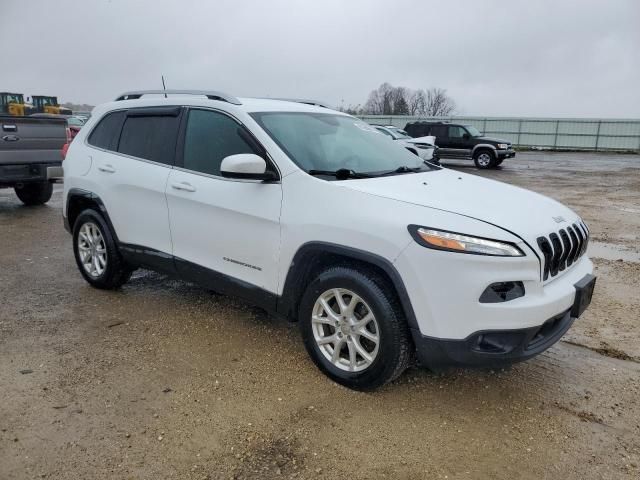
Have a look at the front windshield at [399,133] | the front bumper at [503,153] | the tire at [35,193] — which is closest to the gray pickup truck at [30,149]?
the tire at [35,193]

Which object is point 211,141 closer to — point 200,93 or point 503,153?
point 200,93

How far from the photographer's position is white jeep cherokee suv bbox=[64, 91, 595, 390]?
290cm

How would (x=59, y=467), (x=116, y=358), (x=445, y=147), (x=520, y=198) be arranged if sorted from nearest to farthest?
1. (x=59, y=467)
2. (x=520, y=198)
3. (x=116, y=358)
4. (x=445, y=147)

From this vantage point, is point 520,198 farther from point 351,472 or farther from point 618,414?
point 351,472

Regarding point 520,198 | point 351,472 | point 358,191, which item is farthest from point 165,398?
point 520,198

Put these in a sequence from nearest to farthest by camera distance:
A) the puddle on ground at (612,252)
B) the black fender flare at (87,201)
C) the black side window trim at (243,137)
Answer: the black side window trim at (243,137) → the black fender flare at (87,201) → the puddle on ground at (612,252)

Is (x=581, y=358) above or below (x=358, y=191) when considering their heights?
below

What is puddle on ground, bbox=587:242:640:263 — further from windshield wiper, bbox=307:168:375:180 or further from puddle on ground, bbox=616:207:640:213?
windshield wiper, bbox=307:168:375:180

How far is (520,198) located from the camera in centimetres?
360

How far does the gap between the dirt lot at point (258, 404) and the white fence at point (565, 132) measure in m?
33.5

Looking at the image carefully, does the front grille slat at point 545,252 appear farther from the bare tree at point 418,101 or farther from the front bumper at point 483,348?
the bare tree at point 418,101

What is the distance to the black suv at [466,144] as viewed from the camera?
21812mm

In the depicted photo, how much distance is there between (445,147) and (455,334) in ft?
69.3

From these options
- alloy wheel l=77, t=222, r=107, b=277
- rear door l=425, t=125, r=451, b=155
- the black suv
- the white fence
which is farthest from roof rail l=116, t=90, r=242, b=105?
the white fence
